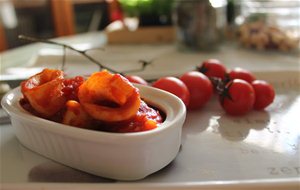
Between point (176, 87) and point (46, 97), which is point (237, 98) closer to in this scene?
point (176, 87)

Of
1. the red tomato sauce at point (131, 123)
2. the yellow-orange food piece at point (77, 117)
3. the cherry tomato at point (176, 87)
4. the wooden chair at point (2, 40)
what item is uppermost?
the yellow-orange food piece at point (77, 117)

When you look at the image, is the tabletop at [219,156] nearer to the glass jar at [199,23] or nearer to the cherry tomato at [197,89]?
the cherry tomato at [197,89]

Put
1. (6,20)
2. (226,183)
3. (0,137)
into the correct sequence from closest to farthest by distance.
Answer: (226,183)
(0,137)
(6,20)

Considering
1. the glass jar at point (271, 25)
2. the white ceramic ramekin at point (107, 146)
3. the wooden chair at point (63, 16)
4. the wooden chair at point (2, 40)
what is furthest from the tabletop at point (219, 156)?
the wooden chair at point (63, 16)

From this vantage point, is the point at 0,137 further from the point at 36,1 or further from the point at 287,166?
the point at 36,1

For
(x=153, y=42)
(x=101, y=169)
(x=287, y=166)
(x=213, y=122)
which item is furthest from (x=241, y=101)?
(x=153, y=42)

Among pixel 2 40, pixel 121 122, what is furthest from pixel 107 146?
pixel 2 40

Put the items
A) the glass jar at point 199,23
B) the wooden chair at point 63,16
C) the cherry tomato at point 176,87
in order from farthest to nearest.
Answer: the wooden chair at point 63,16 < the glass jar at point 199,23 < the cherry tomato at point 176,87
